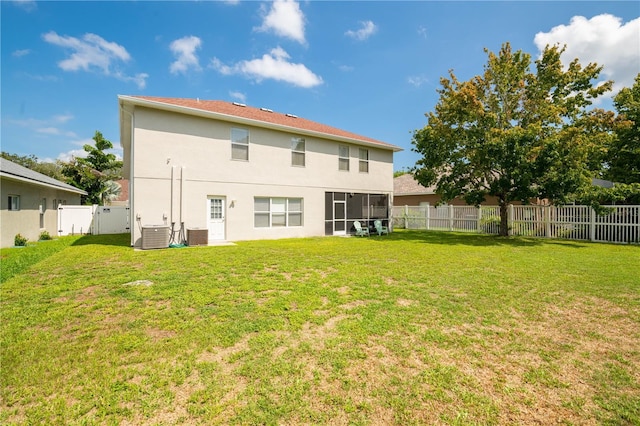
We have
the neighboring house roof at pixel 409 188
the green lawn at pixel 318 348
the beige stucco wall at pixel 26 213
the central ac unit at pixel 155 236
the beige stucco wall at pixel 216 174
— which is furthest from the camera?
the neighboring house roof at pixel 409 188

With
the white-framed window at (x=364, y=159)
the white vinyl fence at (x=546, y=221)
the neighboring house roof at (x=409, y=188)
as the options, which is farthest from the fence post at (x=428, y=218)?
the white-framed window at (x=364, y=159)

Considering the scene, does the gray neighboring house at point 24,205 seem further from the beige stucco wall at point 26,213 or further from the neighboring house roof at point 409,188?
the neighboring house roof at point 409,188

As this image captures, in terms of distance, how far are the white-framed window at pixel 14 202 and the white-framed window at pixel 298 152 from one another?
11529 mm

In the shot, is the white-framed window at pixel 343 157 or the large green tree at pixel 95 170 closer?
the white-framed window at pixel 343 157

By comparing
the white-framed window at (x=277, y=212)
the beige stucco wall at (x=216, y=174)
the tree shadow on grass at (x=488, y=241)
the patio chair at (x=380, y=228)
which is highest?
the beige stucco wall at (x=216, y=174)

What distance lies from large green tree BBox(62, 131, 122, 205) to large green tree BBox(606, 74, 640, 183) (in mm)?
38226

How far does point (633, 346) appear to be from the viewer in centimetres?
333

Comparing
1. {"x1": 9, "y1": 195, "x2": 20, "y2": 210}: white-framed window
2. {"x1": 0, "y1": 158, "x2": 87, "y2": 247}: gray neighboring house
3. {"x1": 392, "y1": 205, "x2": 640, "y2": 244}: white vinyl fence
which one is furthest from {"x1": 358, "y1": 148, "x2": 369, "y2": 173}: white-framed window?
{"x1": 9, "y1": 195, "x2": 20, "y2": 210}: white-framed window

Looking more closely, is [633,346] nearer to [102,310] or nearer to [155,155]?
[102,310]

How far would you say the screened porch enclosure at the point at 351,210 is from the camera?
1570cm

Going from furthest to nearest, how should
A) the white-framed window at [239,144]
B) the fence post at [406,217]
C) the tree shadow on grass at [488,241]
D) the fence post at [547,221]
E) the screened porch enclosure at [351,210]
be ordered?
the fence post at [406,217] < the screened porch enclosure at [351,210] < the fence post at [547,221] < the white-framed window at [239,144] < the tree shadow on grass at [488,241]

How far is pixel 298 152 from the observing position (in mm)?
14625

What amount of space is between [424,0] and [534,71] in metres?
7.83

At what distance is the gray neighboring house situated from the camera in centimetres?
1105
